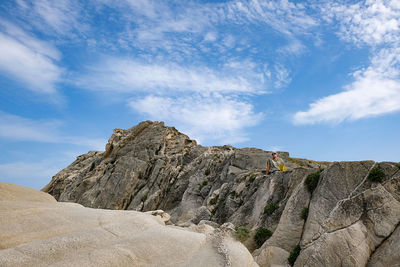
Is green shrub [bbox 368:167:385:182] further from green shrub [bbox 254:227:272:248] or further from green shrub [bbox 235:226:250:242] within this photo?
green shrub [bbox 235:226:250:242]

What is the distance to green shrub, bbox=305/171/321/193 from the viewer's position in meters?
22.5

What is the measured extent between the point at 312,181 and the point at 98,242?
1582 centimetres

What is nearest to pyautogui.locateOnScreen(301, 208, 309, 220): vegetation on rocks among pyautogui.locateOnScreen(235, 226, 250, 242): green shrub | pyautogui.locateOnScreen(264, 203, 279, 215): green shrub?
pyautogui.locateOnScreen(264, 203, 279, 215): green shrub

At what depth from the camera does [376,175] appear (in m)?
19.4

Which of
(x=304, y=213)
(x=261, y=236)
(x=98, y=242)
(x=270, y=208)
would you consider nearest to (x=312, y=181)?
(x=304, y=213)

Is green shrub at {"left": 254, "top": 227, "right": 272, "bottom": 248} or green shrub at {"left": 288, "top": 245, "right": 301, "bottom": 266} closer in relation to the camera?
green shrub at {"left": 288, "top": 245, "right": 301, "bottom": 266}

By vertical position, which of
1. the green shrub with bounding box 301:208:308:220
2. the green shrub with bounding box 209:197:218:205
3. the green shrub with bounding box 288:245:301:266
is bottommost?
the green shrub with bounding box 288:245:301:266

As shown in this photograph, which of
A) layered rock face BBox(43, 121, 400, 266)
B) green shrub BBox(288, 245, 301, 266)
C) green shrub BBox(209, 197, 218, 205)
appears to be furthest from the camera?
green shrub BBox(209, 197, 218, 205)

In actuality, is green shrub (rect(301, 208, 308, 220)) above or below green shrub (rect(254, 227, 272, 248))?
above

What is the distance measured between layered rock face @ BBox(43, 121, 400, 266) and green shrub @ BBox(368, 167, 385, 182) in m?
0.18

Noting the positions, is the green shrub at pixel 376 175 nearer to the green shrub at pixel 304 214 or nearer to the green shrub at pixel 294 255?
the green shrub at pixel 304 214

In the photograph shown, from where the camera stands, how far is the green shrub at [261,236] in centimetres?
2347

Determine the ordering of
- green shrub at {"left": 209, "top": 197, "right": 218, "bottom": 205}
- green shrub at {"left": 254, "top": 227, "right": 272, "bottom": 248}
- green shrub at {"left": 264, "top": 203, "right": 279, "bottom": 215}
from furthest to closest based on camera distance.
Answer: green shrub at {"left": 209, "top": 197, "right": 218, "bottom": 205} → green shrub at {"left": 264, "top": 203, "right": 279, "bottom": 215} → green shrub at {"left": 254, "top": 227, "right": 272, "bottom": 248}

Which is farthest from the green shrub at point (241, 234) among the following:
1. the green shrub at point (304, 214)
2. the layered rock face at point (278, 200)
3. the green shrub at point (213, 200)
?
the green shrub at point (213, 200)
